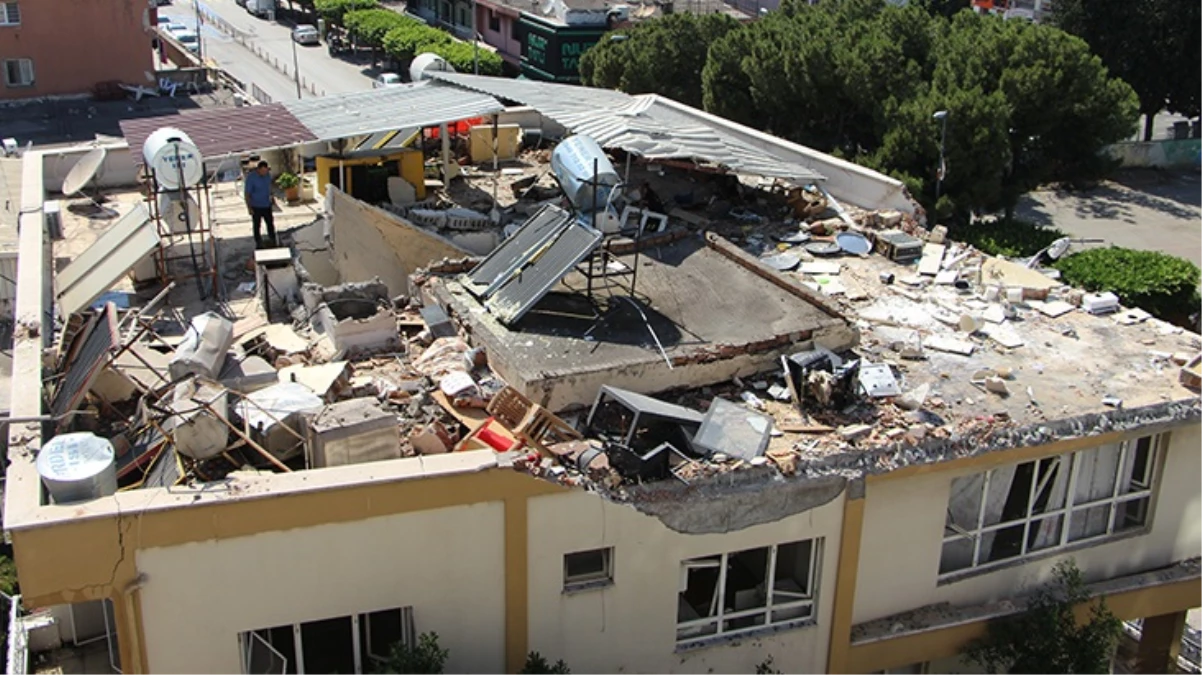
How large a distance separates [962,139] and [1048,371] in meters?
27.8

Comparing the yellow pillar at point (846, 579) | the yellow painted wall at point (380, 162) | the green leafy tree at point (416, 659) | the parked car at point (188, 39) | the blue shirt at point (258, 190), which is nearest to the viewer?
the green leafy tree at point (416, 659)

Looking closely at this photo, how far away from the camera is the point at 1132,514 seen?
1689cm

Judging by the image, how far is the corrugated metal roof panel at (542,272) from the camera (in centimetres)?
1542

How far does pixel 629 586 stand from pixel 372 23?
80733 millimetres

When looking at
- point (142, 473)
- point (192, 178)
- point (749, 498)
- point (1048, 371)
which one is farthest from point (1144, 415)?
point (192, 178)

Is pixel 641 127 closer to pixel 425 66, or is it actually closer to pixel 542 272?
pixel 542 272

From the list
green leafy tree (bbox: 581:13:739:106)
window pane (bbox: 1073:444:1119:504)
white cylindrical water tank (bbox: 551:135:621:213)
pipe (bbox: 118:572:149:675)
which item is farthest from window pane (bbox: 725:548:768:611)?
green leafy tree (bbox: 581:13:739:106)

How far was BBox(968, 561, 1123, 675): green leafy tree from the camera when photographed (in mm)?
15391

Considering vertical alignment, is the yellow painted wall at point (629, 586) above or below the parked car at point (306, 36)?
above

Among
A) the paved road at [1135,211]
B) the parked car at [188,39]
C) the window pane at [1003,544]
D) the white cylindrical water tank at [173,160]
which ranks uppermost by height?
the white cylindrical water tank at [173,160]

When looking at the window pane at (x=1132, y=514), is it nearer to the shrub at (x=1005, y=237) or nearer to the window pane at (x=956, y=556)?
the window pane at (x=956, y=556)

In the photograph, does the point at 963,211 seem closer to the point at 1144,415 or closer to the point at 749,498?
the point at 1144,415

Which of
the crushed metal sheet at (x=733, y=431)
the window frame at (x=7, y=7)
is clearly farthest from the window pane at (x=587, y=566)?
the window frame at (x=7, y=7)

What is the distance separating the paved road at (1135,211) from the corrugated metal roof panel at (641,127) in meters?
36.2
